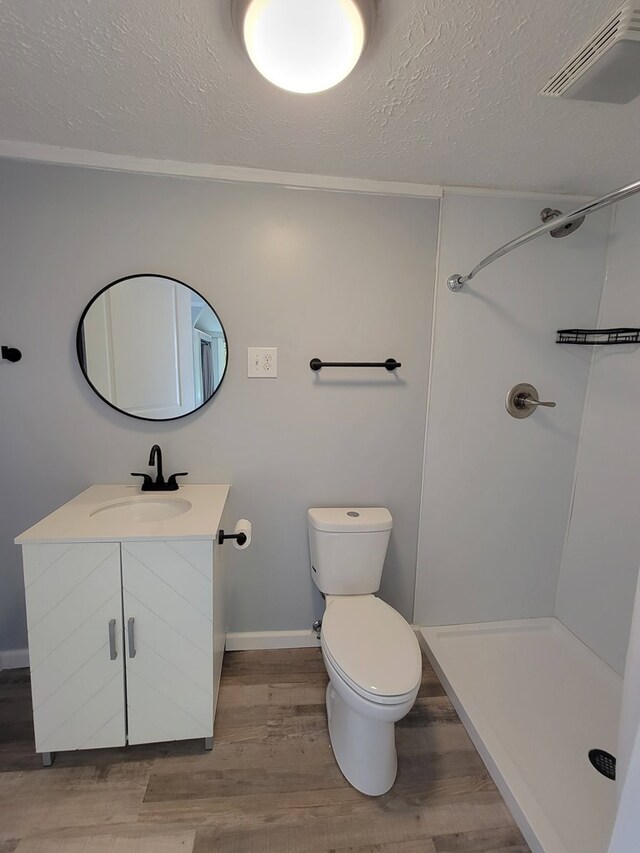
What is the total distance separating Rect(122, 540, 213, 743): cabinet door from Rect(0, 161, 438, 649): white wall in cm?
50

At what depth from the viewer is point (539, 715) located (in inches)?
59.4

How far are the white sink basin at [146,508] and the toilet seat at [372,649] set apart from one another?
2.35 feet

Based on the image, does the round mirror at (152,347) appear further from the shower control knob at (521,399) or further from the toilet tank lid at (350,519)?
the shower control knob at (521,399)

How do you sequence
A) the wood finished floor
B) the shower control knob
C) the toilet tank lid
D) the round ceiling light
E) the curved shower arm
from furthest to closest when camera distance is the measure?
the shower control knob
the toilet tank lid
the wood finished floor
the curved shower arm
the round ceiling light

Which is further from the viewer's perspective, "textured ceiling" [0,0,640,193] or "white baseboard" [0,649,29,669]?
"white baseboard" [0,649,29,669]

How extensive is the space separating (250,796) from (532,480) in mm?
1678

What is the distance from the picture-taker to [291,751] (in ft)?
4.42

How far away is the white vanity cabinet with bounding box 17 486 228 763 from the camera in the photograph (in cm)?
117

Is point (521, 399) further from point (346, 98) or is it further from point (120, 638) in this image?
point (120, 638)

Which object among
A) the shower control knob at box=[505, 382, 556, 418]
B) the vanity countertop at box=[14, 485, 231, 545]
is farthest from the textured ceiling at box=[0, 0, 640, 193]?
the vanity countertop at box=[14, 485, 231, 545]

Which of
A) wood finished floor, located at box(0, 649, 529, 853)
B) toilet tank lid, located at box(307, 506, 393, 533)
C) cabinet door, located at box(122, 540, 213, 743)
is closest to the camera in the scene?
wood finished floor, located at box(0, 649, 529, 853)

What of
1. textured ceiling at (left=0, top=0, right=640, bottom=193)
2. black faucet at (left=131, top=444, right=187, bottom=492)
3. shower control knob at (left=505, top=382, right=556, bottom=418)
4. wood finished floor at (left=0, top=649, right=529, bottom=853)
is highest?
textured ceiling at (left=0, top=0, right=640, bottom=193)

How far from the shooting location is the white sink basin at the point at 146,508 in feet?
4.80

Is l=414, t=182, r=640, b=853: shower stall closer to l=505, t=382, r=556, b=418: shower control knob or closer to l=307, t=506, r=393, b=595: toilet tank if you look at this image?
l=505, t=382, r=556, b=418: shower control knob
